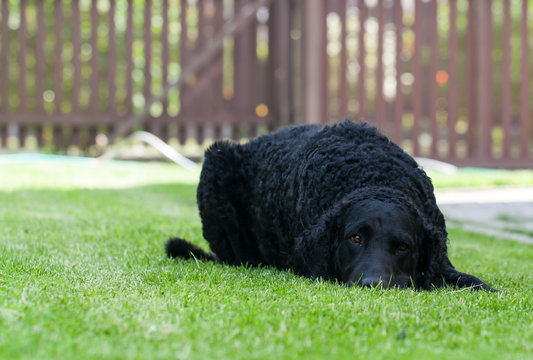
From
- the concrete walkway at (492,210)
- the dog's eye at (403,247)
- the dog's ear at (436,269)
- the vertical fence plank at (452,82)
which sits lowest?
the concrete walkway at (492,210)

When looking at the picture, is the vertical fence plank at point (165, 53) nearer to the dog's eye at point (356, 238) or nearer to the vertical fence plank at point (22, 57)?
the vertical fence plank at point (22, 57)

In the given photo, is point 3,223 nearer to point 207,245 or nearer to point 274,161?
point 207,245

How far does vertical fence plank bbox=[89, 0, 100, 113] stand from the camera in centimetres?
961

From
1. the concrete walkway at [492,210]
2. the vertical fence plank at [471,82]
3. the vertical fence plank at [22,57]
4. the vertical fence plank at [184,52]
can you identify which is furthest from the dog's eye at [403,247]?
the vertical fence plank at [22,57]

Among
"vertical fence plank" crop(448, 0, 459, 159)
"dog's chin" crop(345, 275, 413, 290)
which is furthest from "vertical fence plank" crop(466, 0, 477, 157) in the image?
"dog's chin" crop(345, 275, 413, 290)

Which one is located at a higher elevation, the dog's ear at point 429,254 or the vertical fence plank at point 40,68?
the vertical fence plank at point 40,68

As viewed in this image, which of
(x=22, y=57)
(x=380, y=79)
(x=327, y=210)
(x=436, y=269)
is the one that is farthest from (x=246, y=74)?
(x=436, y=269)

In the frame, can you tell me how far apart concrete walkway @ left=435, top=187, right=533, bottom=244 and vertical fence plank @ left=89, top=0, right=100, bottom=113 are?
507 cm

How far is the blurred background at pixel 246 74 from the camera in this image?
945 centimetres

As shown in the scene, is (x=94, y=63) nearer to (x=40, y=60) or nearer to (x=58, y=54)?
(x=58, y=54)

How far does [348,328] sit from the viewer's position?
2.04 meters

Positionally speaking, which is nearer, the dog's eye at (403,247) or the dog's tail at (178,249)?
the dog's eye at (403,247)

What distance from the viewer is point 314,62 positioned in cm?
920

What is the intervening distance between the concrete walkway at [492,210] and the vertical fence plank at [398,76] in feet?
6.85
